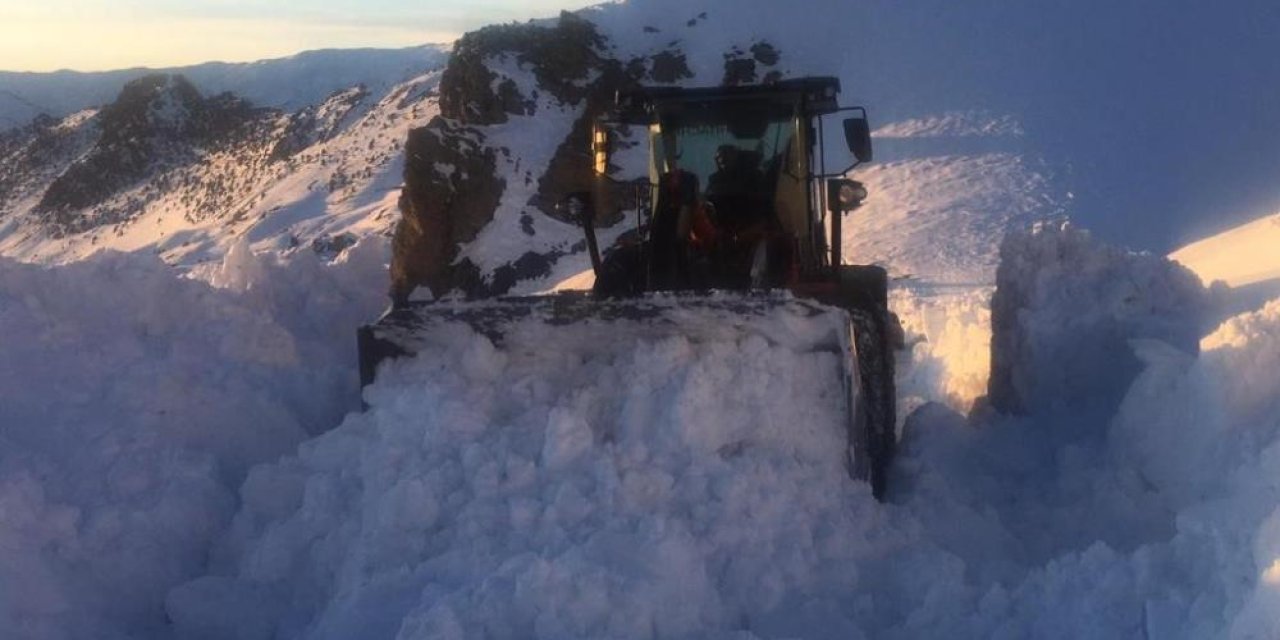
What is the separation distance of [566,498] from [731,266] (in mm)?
2315

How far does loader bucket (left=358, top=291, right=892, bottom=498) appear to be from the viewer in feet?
16.2

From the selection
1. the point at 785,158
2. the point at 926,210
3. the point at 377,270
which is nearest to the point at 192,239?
the point at 926,210

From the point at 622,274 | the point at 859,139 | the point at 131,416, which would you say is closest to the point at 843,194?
the point at 859,139

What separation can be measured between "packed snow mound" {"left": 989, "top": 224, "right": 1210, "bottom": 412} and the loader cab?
44.0 inches

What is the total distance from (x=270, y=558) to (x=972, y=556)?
9.28ft

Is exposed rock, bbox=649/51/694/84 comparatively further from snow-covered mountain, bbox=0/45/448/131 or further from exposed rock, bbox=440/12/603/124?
snow-covered mountain, bbox=0/45/448/131

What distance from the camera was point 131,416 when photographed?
538 cm

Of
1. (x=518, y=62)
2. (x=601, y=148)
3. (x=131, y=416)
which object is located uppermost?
(x=518, y=62)

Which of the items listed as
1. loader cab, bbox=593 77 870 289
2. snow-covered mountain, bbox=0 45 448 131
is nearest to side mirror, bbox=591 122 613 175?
loader cab, bbox=593 77 870 289

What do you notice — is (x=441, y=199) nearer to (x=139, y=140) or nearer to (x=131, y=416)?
(x=131, y=416)

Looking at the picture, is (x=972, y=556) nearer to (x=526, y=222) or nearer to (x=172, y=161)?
(x=526, y=222)


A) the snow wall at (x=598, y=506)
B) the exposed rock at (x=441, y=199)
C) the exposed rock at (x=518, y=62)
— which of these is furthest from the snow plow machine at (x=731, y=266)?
the exposed rock at (x=518, y=62)

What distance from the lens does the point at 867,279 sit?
784cm

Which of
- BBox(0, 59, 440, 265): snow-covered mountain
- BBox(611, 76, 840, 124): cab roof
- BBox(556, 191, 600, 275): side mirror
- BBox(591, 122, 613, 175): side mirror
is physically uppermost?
BBox(611, 76, 840, 124): cab roof
